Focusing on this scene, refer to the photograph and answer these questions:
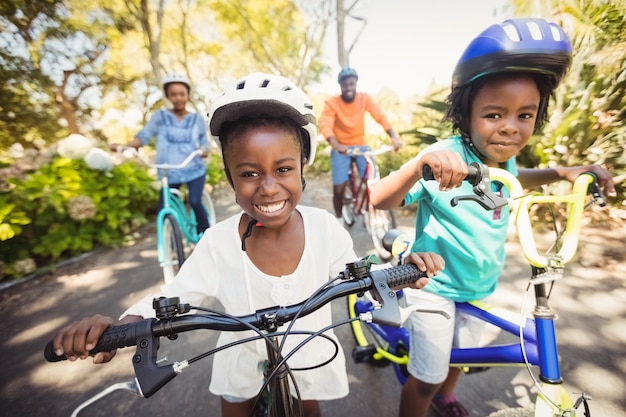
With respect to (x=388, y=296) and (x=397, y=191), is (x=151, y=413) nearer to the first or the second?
(x=388, y=296)

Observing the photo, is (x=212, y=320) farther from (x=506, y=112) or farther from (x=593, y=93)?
(x=593, y=93)

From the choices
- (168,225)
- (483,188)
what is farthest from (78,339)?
(168,225)

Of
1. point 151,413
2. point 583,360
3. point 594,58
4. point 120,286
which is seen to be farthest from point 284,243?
point 594,58

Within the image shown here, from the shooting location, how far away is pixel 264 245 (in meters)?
1.39

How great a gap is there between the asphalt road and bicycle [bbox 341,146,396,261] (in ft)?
5.26

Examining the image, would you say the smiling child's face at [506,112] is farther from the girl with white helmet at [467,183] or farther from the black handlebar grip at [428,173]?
the black handlebar grip at [428,173]

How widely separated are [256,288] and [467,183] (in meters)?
1.25

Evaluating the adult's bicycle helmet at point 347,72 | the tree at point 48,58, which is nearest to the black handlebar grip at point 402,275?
the adult's bicycle helmet at point 347,72

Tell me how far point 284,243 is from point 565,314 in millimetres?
3223

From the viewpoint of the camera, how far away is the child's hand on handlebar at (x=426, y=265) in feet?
3.41

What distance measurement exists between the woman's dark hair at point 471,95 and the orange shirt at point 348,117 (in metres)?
3.32

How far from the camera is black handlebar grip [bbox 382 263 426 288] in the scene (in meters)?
0.98

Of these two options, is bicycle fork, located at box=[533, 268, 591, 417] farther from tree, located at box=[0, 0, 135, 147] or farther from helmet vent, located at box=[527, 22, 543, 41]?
tree, located at box=[0, 0, 135, 147]

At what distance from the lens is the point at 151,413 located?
2.20m
